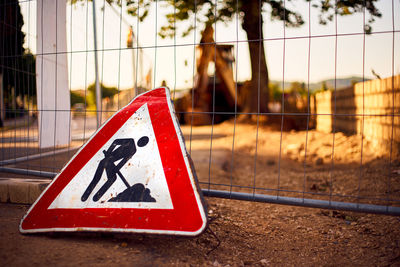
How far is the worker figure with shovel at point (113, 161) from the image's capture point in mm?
1798

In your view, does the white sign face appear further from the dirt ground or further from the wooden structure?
the wooden structure

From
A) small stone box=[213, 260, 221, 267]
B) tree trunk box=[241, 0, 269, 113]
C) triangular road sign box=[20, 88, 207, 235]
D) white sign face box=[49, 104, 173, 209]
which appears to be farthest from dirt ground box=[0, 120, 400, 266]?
tree trunk box=[241, 0, 269, 113]

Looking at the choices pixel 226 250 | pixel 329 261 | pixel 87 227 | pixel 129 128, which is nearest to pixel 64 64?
pixel 129 128

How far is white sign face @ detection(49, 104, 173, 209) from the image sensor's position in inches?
66.8

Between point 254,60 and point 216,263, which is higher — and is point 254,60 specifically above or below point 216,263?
above

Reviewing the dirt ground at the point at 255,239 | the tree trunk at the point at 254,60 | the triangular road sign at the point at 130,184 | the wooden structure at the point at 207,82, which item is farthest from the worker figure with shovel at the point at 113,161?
the wooden structure at the point at 207,82

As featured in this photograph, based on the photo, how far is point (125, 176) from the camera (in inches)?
70.4

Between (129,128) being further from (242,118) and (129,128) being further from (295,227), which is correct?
(242,118)

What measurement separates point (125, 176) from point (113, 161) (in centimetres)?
16

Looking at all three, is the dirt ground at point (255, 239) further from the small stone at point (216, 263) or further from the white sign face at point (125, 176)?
the white sign face at point (125, 176)

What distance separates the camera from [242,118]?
1043 cm

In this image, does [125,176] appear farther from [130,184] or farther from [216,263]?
[216,263]

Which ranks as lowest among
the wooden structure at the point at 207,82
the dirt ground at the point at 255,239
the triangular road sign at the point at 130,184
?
the dirt ground at the point at 255,239

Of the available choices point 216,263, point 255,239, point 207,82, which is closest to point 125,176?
point 216,263
